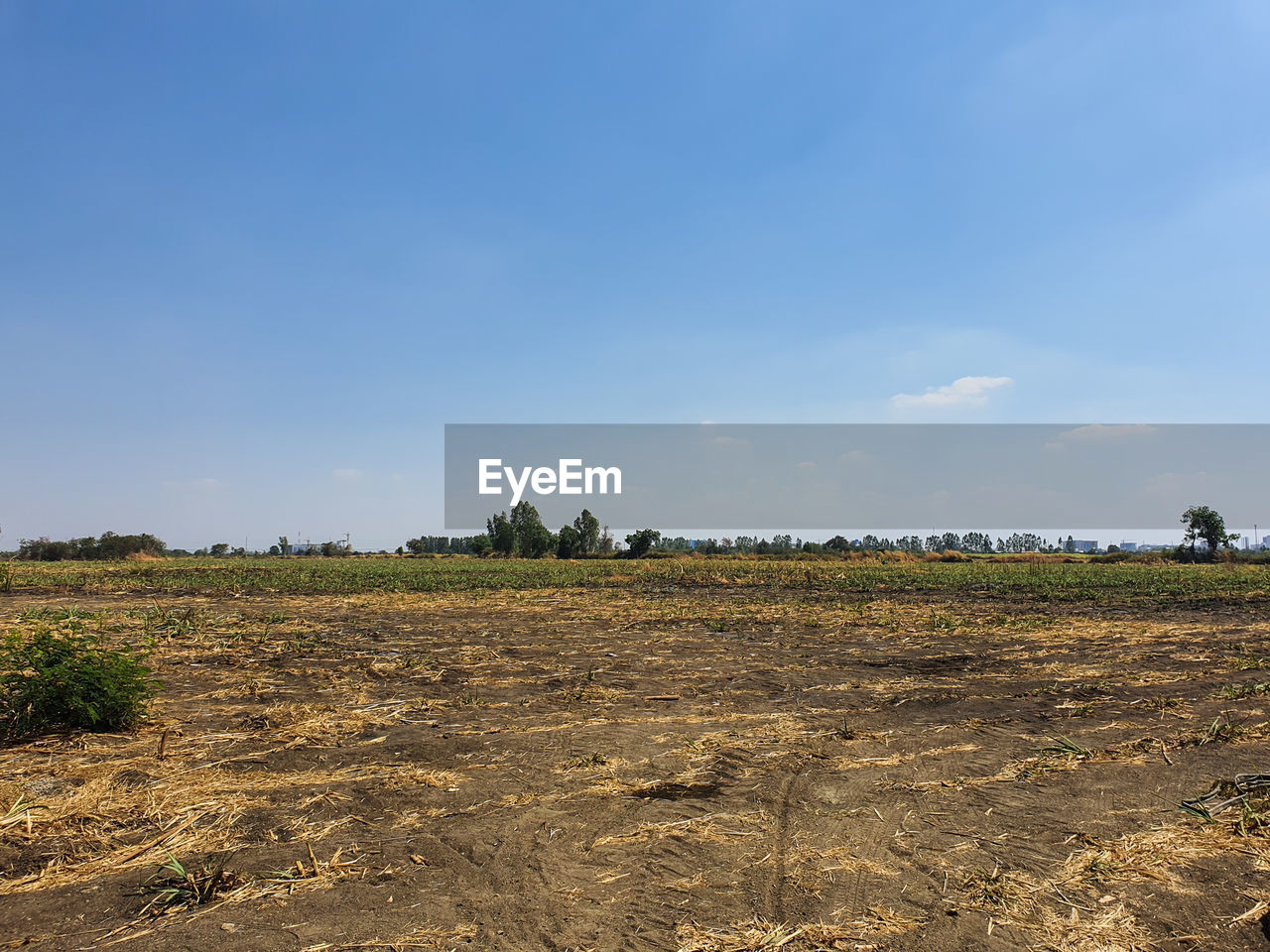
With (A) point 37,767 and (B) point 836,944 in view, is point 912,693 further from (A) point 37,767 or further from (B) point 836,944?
(A) point 37,767

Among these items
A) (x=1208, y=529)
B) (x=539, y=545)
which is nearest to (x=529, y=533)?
(x=539, y=545)

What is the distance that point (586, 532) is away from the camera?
108 m

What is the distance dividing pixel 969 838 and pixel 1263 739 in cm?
459

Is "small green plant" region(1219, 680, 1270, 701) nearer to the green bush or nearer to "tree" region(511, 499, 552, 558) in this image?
the green bush

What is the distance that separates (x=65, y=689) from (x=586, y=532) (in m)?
102

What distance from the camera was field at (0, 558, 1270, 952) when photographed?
11.3ft

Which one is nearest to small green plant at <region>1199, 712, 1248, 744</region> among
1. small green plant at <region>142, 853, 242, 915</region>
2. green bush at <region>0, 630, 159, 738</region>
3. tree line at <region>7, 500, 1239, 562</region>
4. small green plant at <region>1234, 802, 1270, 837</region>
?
small green plant at <region>1234, 802, 1270, 837</region>

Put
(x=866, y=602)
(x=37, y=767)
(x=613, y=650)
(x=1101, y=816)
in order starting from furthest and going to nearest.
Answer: (x=866, y=602)
(x=613, y=650)
(x=37, y=767)
(x=1101, y=816)

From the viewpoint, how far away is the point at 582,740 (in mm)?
6512

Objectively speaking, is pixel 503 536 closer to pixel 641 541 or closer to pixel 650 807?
pixel 641 541

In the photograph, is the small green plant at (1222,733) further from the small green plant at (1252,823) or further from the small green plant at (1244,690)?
the small green plant at (1252,823)

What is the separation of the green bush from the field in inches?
8.7

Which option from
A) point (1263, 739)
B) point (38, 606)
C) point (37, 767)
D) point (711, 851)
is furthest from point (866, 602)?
point (38, 606)

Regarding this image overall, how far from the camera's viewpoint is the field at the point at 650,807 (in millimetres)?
3439
